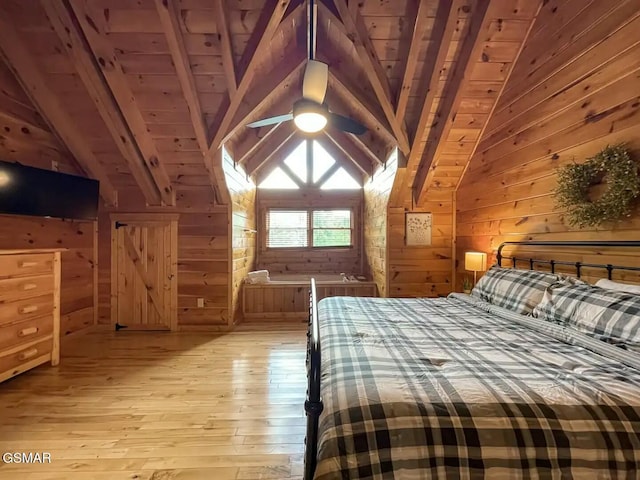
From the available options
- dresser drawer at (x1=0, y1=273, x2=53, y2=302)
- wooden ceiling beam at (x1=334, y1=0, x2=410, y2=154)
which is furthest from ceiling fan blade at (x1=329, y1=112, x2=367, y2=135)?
dresser drawer at (x1=0, y1=273, x2=53, y2=302)

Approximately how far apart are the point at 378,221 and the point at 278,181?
2.51 meters

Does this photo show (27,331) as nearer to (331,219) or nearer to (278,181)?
(278,181)

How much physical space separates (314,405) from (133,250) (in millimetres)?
4143

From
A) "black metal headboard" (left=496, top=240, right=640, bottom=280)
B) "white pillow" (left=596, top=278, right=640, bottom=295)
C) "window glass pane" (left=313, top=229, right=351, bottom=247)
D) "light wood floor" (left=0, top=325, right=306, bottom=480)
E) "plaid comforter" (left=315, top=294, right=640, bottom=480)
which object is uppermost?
"window glass pane" (left=313, top=229, right=351, bottom=247)

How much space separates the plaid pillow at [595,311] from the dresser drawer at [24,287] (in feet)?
14.2

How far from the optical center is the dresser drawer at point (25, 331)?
2.53 metres

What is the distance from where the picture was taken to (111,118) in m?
3.06

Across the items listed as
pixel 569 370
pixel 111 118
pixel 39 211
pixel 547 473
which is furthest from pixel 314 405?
pixel 39 211

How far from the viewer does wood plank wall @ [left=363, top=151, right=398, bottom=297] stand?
4.32m

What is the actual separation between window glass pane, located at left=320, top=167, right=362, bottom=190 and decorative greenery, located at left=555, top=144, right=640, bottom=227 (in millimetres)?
4174

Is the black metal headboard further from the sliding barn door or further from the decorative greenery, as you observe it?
the sliding barn door

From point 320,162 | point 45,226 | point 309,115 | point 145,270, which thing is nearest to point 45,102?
point 45,226

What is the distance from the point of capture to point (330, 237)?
6.39 m

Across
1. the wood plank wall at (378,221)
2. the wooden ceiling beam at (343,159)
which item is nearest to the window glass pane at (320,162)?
the wooden ceiling beam at (343,159)
